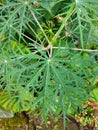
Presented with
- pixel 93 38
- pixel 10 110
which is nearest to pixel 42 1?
pixel 93 38

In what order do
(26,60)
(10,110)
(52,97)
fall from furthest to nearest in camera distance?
(10,110) < (26,60) < (52,97)

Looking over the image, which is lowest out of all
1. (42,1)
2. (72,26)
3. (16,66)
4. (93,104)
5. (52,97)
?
(93,104)

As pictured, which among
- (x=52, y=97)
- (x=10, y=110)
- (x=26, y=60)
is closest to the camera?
(x=52, y=97)

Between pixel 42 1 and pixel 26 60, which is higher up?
pixel 42 1

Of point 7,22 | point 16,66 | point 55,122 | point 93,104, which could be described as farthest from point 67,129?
point 7,22

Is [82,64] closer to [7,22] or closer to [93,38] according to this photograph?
[93,38]

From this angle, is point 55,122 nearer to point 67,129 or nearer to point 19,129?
point 67,129

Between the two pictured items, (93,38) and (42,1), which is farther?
(93,38)

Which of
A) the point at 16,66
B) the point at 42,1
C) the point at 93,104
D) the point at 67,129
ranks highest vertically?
the point at 42,1

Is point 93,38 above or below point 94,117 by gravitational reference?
above
